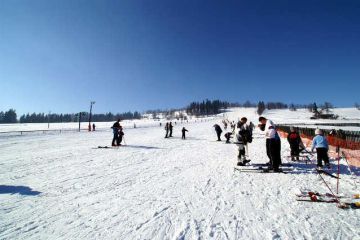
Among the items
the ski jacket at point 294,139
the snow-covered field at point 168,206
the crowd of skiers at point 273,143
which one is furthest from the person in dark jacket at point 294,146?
the snow-covered field at point 168,206

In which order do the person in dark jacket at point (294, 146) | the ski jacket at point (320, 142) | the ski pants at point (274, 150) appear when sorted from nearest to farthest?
1. the ski pants at point (274, 150)
2. the ski jacket at point (320, 142)
3. the person in dark jacket at point (294, 146)

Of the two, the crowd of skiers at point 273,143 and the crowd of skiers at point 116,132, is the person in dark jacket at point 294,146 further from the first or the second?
the crowd of skiers at point 116,132

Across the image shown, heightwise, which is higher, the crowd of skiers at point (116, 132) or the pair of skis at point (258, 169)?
the crowd of skiers at point (116, 132)

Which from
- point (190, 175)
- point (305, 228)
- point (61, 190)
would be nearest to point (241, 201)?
point (305, 228)

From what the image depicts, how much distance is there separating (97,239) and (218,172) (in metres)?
5.90

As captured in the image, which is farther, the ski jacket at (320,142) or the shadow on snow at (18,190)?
the ski jacket at (320,142)

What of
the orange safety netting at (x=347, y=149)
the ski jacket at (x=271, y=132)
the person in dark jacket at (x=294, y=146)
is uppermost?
the ski jacket at (x=271, y=132)

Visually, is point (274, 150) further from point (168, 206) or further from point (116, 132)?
point (116, 132)

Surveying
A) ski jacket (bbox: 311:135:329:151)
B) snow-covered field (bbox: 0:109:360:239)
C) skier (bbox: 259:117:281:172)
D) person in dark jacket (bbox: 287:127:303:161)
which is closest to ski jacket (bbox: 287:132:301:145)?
person in dark jacket (bbox: 287:127:303:161)

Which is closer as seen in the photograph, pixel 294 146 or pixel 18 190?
pixel 18 190

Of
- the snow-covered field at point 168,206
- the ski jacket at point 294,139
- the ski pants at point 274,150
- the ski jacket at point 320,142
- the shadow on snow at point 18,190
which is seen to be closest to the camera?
the snow-covered field at point 168,206

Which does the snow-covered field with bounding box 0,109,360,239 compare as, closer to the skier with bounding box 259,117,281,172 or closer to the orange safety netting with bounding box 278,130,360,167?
the skier with bounding box 259,117,281,172

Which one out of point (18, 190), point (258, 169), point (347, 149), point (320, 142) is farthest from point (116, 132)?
point (347, 149)

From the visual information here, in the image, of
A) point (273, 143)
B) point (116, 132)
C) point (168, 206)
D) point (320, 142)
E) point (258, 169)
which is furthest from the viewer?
point (116, 132)
